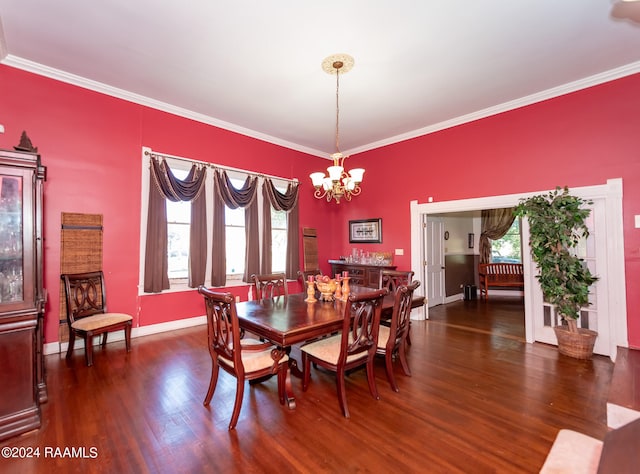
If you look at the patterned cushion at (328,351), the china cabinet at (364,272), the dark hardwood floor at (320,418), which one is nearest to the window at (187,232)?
the china cabinet at (364,272)

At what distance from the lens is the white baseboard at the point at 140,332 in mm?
3367

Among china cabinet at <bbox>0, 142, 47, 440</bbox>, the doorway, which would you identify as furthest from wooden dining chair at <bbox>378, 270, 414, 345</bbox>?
china cabinet at <bbox>0, 142, 47, 440</bbox>

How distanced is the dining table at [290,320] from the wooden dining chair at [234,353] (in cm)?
10

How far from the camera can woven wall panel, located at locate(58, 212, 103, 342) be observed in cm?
341

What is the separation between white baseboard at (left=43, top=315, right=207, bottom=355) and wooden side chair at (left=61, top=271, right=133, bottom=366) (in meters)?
0.23

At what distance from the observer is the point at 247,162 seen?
5090mm

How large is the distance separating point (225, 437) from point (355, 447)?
871 mm

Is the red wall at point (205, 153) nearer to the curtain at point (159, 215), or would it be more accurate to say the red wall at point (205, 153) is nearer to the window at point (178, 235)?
the curtain at point (159, 215)

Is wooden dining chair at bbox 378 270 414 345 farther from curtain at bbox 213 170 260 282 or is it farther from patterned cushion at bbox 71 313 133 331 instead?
patterned cushion at bbox 71 313 133 331

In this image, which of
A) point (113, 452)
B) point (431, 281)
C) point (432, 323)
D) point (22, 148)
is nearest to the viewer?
point (113, 452)

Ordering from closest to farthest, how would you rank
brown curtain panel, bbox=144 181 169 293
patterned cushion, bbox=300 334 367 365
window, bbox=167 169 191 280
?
patterned cushion, bbox=300 334 367 365 → brown curtain panel, bbox=144 181 169 293 → window, bbox=167 169 191 280

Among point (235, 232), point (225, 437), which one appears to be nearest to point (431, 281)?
point (235, 232)

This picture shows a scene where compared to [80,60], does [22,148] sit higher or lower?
lower

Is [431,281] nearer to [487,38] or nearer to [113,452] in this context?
[487,38]
